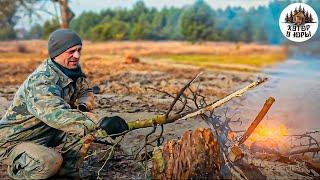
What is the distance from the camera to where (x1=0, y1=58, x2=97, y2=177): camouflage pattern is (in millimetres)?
4023

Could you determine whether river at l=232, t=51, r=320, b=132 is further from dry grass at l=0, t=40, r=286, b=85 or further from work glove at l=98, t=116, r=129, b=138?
work glove at l=98, t=116, r=129, b=138

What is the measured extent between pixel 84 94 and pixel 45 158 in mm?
777

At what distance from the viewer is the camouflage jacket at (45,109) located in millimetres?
4016

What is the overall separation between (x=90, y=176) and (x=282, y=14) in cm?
692

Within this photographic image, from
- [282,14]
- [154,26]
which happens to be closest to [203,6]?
[154,26]

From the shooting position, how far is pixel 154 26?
191 ft

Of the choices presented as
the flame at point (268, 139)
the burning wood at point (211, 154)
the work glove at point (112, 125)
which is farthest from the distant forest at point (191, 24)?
the work glove at point (112, 125)

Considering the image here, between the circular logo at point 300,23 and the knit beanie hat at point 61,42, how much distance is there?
6.26 metres

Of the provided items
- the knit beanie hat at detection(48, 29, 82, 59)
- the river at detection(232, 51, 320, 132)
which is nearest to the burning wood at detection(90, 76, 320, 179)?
the knit beanie hat at detection(48, 29, 82, 59)

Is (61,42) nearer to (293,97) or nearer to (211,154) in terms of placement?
(211,154)

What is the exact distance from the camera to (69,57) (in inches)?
172

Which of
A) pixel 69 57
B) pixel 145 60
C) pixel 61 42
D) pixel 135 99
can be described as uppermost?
pixel 61 42

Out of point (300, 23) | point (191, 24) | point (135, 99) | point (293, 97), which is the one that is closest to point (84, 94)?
point (135, 99)

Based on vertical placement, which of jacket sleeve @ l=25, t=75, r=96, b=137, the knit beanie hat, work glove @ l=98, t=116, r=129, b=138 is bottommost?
work glove @ l=98, t=116, r=129, b=138
